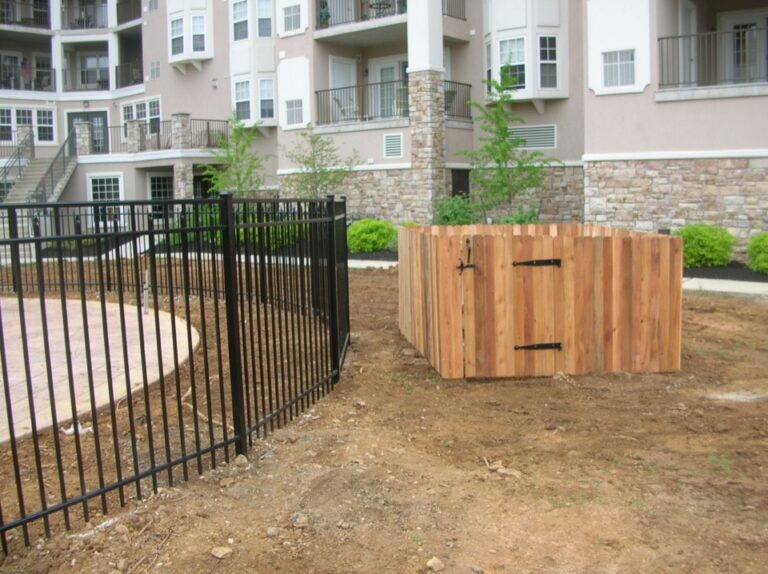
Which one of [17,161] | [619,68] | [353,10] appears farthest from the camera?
[17,161]

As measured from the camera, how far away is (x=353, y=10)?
2880 centimetres

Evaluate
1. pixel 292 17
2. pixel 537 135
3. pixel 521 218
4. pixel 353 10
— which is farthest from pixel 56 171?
pixel 521 218

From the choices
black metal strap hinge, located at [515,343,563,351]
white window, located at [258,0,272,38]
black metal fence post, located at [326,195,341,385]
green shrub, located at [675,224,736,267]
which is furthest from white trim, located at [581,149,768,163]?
white window, located at [258,0,272,38]

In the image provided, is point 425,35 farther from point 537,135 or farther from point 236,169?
point 236,169

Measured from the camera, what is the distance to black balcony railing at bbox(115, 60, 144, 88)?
3984 cm

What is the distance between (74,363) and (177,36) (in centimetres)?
2880

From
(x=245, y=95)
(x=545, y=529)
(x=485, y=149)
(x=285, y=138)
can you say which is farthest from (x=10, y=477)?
(x=245, y=95)

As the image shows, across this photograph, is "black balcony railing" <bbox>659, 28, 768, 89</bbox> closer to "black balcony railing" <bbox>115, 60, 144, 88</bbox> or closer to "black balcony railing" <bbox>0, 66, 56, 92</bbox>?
"black balcony railing" <bbox>115, 60, 144, 88</bbox>

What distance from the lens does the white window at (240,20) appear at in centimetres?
3278

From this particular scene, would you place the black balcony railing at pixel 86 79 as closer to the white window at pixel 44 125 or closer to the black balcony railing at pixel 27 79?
the black balcony railing at pixel 27 79

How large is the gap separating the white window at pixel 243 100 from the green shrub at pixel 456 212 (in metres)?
12.6

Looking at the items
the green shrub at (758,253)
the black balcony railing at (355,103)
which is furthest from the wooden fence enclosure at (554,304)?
the black balcony railing at (355,103)

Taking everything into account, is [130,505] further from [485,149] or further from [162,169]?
[162,169]

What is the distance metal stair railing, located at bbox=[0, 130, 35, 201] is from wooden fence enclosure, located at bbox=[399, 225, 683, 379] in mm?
33162
